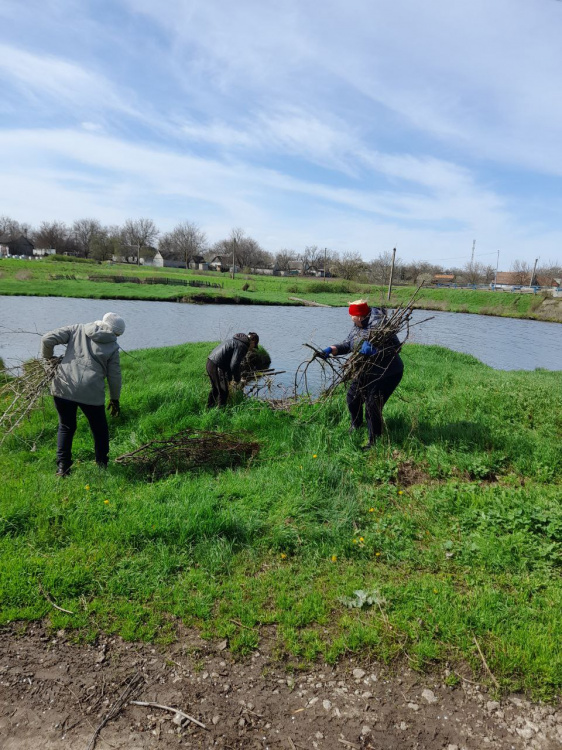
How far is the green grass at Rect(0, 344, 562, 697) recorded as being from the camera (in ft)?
10.8

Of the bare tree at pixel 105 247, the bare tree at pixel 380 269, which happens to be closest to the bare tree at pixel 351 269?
the bare tree at pixel 380 269

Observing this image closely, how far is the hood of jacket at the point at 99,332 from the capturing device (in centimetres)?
526

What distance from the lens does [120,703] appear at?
2.78 metres

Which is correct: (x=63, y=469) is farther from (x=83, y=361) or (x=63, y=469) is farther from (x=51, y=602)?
(x=51, y=602)

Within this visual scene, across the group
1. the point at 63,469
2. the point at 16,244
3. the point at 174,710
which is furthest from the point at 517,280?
the point at 16,244

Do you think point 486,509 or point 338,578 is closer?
point 338,578

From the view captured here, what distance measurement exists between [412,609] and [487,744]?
38.2 inches

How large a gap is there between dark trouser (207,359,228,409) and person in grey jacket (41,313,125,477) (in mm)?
2388

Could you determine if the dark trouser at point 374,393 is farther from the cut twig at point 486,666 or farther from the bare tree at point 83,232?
the bare tree at point 83,232

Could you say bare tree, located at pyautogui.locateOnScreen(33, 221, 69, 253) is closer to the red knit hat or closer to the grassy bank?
the grassy bank

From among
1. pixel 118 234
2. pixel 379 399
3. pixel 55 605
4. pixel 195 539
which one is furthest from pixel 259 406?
pixel 118 234

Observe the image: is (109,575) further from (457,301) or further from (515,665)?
(457,301)

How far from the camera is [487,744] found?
257cm

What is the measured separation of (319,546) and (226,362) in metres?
4.14
